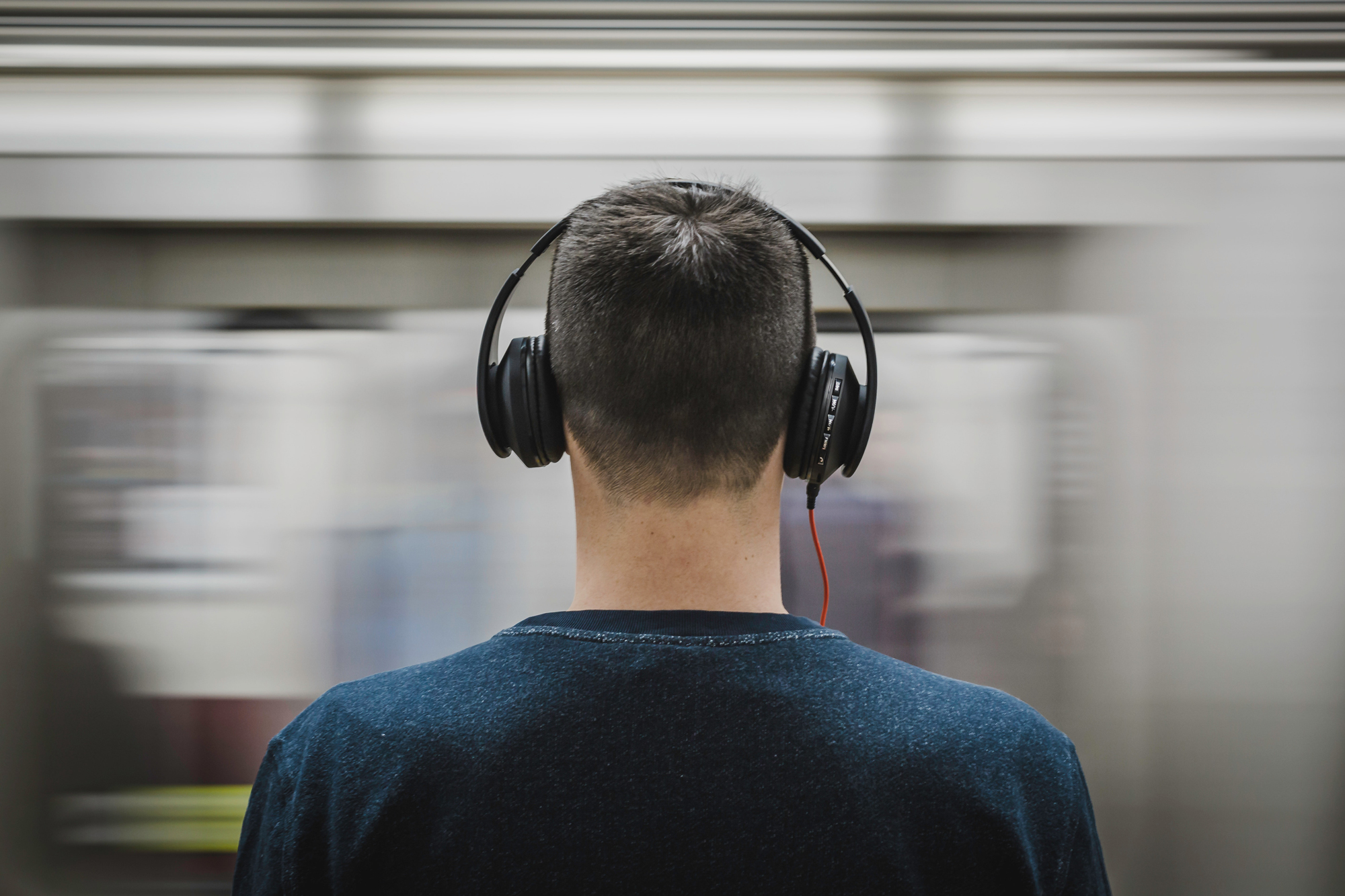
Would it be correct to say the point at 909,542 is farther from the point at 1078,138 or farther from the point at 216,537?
the point at 216,537

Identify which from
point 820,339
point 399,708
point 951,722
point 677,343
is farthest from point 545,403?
point 820,339

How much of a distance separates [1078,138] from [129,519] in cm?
215

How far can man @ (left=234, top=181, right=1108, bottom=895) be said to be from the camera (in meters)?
0.66

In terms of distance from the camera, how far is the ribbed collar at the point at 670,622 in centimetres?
72

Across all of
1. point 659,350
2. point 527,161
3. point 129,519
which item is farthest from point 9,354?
point 659,350

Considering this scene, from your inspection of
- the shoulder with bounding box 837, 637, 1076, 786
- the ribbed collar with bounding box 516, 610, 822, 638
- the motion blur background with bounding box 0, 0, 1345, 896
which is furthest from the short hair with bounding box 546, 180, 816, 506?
the motion blur background with bounding box 0, 0, 1345, 896

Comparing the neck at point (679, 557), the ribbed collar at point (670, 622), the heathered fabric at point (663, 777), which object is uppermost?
the neck at point (679, 557)

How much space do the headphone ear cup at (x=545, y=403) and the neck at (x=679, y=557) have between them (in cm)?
13

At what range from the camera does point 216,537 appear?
1635 millimetres

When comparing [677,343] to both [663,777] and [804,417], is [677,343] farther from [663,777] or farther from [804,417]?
[663,777]

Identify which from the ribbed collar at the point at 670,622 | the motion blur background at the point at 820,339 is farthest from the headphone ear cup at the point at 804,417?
the motion blur background at the point at 820,339

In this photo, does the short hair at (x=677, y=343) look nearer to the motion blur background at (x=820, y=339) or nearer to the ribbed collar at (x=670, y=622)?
the ribbed collar at (x=670, y=622)

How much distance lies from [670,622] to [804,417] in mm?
294

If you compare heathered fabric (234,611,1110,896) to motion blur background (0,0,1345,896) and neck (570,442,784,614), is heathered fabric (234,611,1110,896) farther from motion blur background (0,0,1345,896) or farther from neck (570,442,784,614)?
motion blur background (0,0,1345,896)
